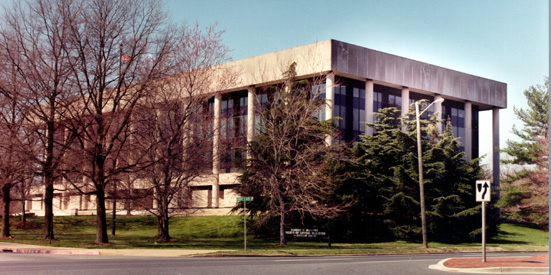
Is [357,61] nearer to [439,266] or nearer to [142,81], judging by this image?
[142,81]

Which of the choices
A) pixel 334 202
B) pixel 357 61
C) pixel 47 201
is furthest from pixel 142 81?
pixel 357 61

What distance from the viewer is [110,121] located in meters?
30.4

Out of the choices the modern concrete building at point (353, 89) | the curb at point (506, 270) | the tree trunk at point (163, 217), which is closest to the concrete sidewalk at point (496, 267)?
the curb at point (506, 270)

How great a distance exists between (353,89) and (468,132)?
18.9 metres

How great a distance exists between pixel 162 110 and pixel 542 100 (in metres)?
31.2

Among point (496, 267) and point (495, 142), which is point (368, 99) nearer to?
point (495, 142)

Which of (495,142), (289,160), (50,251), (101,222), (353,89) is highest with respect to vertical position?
(353,89)

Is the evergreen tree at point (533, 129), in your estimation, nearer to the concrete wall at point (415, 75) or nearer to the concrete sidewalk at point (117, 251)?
the concrete wall at point (415, 75)

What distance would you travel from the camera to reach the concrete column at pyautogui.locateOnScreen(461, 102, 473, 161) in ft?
208

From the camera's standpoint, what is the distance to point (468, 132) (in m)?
64.4

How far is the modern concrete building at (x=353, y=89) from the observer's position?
48781mm

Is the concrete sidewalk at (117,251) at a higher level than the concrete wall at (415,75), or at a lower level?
lower

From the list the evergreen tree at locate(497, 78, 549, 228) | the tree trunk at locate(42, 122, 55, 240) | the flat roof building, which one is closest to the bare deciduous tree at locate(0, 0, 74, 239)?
the tree trunk at locate(42, 122, 55, 240)

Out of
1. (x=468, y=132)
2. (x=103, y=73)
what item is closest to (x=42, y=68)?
(x=103, y=73)
